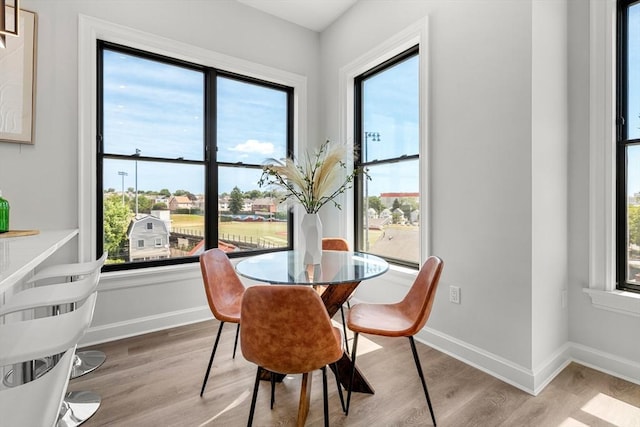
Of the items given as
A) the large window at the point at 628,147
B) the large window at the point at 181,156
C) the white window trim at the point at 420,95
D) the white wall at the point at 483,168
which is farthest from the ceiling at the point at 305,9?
the large window at the point at 628,147

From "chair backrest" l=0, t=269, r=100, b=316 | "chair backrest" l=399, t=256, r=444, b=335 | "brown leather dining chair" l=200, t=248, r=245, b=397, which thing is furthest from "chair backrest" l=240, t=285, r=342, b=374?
"chair backrest" l=0, t=269, r=100, b=316

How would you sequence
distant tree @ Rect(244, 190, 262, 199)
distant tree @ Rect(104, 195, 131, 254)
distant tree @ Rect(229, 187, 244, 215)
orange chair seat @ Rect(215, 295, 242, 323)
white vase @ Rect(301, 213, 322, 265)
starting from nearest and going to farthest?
orange chair seat @ Rect(215, 295, 242, 323), white vase @ Rect(301, 213, 322, 265), distant tree @ Rect(104, 195, 131, 254), distant tree @ Rect(229, 187, 244, 215), distant tree @ Rect(244, 190, 262, 199)

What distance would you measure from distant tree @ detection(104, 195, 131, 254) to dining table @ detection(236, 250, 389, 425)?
1387mm

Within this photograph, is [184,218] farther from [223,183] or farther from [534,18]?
[534,18]

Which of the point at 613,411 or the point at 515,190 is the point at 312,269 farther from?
the point at 613,411

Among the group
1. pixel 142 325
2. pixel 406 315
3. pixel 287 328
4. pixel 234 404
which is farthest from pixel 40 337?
pixel 142 325

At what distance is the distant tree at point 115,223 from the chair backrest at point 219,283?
1.06 m

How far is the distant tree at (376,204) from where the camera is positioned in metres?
3.11

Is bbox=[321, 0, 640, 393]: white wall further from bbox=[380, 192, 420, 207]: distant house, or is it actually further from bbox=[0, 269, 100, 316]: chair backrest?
bbox=[0, 269, 100, 316]: chair backrest

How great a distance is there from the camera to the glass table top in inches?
62.2

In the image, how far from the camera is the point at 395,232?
2938 mm

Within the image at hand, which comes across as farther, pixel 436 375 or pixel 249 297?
pixel 436 375

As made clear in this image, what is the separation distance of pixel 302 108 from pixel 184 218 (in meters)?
1.74

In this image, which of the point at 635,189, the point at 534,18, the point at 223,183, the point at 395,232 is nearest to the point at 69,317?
the point at 223,183
